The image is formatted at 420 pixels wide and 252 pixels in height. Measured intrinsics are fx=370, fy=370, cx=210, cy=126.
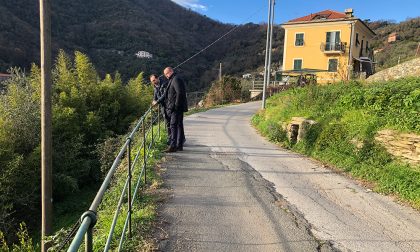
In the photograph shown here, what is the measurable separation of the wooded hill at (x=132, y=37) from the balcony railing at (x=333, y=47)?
85.9 feet

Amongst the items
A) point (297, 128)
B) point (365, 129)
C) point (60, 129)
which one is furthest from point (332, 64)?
point (365, 129)

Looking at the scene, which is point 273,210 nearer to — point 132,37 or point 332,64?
point 332,64

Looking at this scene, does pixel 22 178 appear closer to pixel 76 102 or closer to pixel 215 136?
pixel 76 102

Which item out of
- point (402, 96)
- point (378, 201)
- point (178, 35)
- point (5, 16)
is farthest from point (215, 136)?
point (178, 35)

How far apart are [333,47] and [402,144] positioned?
3163 cm

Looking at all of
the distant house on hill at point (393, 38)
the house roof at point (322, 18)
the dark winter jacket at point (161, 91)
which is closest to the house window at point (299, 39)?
the house roof at point (322, 18)

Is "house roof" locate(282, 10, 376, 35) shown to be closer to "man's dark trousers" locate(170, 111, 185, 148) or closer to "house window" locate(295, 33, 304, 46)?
"house window" locate(295, 33, 304, 46)

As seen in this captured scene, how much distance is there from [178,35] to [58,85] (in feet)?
230

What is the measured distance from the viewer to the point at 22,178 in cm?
1204

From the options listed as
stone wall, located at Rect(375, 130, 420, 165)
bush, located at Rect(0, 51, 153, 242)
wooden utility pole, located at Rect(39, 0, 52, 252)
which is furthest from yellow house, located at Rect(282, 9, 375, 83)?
wooden utility pole, located at Rect(39, 0, 52, 252)

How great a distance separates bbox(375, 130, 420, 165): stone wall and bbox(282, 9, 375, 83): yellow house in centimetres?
2876

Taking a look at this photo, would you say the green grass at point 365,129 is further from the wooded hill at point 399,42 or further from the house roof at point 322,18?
the wooded hill at point 399,42

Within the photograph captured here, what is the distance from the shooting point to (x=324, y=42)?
36.8 m

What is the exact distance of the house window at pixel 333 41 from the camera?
3625 cm
